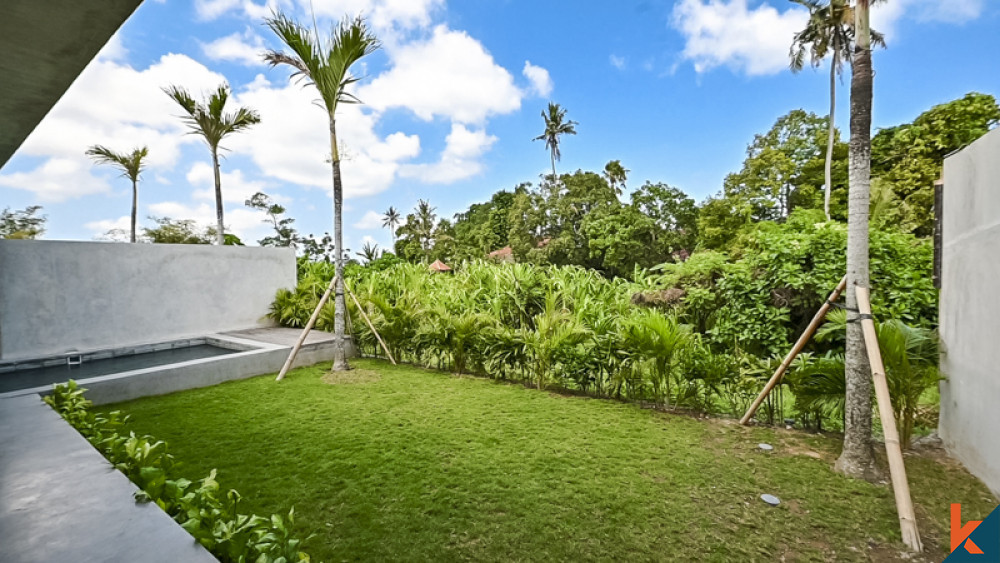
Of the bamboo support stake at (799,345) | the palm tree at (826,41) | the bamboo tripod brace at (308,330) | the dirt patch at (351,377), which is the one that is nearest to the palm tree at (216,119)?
the bamboo tripod brace at (308,330)

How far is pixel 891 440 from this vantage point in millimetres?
2578

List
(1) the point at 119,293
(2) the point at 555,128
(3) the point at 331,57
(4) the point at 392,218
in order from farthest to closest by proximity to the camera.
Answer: (4) the point at 392,218
(2) the point at 555,128
(1) the point at 119,293
(3) the point at 331,57

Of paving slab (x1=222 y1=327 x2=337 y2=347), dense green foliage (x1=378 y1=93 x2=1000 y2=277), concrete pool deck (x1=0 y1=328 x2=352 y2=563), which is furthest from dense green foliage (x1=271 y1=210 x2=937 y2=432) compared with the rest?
dense green foliage (x1=378 y1=93 x2=1000 y2=277)

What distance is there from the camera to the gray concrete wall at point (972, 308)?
2746 mm

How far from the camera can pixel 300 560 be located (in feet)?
4.50

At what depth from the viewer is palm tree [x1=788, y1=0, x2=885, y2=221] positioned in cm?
1463

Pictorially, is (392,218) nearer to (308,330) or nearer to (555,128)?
(555,128)

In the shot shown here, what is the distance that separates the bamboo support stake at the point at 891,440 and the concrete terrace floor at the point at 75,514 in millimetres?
3314

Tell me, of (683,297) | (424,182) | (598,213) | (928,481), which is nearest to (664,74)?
(598,213)

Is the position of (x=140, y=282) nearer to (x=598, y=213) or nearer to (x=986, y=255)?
(x=986, y=255)

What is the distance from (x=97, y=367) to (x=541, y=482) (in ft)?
23.8

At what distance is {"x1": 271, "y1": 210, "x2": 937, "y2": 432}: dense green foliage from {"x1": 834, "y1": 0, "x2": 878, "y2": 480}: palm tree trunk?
58 cm

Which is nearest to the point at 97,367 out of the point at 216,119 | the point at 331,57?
the point at 331,57

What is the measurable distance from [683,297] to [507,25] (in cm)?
1060
